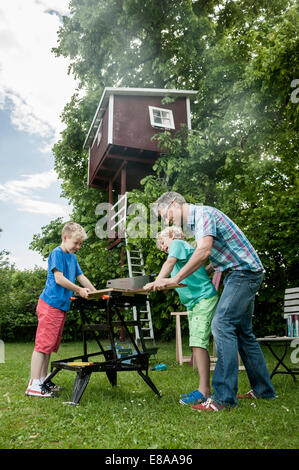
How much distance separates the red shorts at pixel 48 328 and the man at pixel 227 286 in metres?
1.36

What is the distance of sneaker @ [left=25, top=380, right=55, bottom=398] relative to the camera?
158 inches

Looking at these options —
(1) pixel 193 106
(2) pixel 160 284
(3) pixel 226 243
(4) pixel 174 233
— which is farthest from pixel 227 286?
(1) pixel 193 106

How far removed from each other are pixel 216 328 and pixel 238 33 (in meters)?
18.7

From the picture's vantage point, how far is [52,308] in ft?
14.1

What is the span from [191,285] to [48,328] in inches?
62.7

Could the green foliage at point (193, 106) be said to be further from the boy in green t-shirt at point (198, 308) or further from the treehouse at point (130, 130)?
the boy in green t-shirt at point (198, 308)

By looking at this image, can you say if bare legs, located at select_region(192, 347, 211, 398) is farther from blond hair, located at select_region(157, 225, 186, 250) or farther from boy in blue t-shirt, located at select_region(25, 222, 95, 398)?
boy in blue t-shirt, located at select_region(25, 222, 95, 398)

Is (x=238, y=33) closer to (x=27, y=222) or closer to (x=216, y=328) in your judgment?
(x=27, y=222)

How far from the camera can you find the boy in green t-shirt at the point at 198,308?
12.0 ft

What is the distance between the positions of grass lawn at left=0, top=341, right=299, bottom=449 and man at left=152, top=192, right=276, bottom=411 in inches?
7.0

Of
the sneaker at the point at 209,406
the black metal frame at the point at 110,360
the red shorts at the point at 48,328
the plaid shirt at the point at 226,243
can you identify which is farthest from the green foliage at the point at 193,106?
the sneaker at the point at 209,406

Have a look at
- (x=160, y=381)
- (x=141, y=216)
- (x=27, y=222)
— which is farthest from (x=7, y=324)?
(x=160, y=381)

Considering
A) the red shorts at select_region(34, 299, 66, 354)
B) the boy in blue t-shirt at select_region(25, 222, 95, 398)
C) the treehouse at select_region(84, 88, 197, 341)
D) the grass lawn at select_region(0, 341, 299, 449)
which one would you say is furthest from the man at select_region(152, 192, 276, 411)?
the treehouse at select_region(84, 88, 197, 341)

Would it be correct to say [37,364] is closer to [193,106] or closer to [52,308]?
[52,308]
